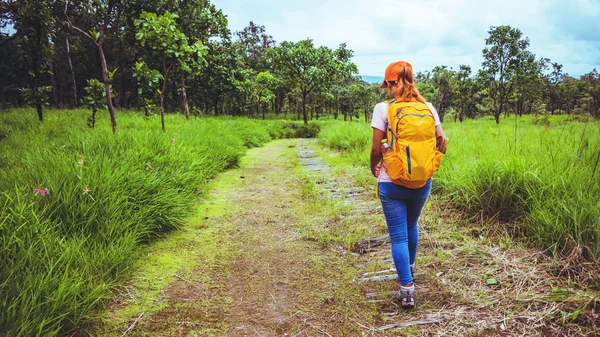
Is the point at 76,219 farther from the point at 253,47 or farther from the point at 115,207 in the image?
the point at 253,47

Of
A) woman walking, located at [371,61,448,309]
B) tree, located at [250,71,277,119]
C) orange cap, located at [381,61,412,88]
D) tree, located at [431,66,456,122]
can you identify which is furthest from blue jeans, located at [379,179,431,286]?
tree, located at [431,66,456,122]

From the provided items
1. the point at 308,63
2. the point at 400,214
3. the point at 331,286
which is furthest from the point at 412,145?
the point at 308,63

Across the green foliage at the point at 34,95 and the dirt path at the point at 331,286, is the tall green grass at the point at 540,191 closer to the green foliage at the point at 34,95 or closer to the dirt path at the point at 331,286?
the dirt path at the point at 331,286

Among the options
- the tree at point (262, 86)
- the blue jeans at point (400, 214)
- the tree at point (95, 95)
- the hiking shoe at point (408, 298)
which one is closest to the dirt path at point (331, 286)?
the hiking shoe at point (408, 298)

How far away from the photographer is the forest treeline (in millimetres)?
6359

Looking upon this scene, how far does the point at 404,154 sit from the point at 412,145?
0.08m

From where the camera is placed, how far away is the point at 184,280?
2.61m

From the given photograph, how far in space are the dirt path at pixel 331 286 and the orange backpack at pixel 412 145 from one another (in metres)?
1.04

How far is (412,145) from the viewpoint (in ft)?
6.48

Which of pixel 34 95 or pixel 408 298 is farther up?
pixel 34 95

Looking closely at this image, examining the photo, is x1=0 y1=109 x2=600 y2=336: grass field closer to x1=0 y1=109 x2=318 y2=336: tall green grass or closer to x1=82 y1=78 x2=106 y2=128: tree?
x1=0 y1=109 x2=318 y2=336: tall green grass

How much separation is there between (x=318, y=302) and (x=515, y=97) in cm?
3163

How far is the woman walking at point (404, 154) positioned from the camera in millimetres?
1978

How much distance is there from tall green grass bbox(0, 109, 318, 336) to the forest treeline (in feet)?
7.74
